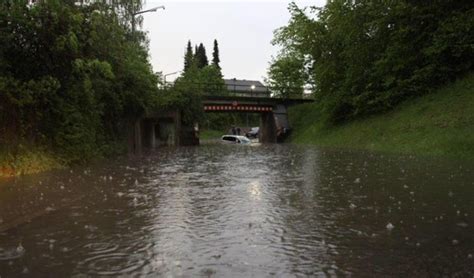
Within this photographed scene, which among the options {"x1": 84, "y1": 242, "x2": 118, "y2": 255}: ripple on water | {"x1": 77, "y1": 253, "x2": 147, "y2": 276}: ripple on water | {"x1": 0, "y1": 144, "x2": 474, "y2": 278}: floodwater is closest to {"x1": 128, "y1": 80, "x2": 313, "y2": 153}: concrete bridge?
{"x1": 0, "y1": 144, "x2": 474, "y2": 278}: floodwater

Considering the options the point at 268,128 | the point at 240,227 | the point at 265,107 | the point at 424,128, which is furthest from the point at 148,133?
the point at 240,227

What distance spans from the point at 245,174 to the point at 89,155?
771 centimetres

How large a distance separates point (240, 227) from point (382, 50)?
34.6 meters

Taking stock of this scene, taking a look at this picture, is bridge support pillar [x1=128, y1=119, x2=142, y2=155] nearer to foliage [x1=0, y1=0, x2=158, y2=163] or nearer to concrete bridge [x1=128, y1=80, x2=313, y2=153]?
concrete bridge [x1=128, y1=80, x2=313, y2=153]

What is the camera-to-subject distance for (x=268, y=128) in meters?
59.2

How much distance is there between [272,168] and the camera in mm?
18406

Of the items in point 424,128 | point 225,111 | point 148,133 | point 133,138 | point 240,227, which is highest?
point 225,111

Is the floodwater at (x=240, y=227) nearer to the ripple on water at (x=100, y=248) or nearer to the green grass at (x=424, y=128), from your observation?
the ripple on water at (x=100, y=248)

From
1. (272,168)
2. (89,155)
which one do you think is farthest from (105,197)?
(89,155)

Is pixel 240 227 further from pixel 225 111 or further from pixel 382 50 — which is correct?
pixel 225 111

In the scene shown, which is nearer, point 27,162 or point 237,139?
point 27,162

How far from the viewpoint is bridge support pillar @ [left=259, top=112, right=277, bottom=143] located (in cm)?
5700

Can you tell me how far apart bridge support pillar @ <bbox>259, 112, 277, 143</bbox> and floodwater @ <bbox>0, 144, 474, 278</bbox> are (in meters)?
42.9

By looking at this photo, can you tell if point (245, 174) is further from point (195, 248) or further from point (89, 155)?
point (195, 248)
